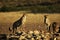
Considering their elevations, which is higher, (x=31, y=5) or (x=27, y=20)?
(x=31, y=5)

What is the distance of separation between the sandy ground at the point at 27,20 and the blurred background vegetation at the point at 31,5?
0.35ft

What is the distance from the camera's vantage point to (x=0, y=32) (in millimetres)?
5289

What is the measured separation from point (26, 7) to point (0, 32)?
642mm

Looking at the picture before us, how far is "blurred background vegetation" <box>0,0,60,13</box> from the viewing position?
16.8ft

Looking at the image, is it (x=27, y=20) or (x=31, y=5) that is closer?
(x=31, y=5)

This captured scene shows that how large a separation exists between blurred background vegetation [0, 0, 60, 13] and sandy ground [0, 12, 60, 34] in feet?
0.35

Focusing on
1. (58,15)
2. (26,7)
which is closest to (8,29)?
(26,7)

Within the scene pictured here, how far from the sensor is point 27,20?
17.5 ft

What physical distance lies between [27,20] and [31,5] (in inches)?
12.0

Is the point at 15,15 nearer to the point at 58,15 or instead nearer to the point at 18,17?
the point at 18,17

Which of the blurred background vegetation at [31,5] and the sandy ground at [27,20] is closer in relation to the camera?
the blurred background vegetation at [31,5]

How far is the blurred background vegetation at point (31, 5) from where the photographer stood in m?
5.12

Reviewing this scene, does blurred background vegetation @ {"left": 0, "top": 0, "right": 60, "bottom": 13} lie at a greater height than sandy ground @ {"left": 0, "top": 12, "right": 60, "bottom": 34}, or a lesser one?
greater

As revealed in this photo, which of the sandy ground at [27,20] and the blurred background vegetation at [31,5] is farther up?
the blurred background vegetation at [31,5]
